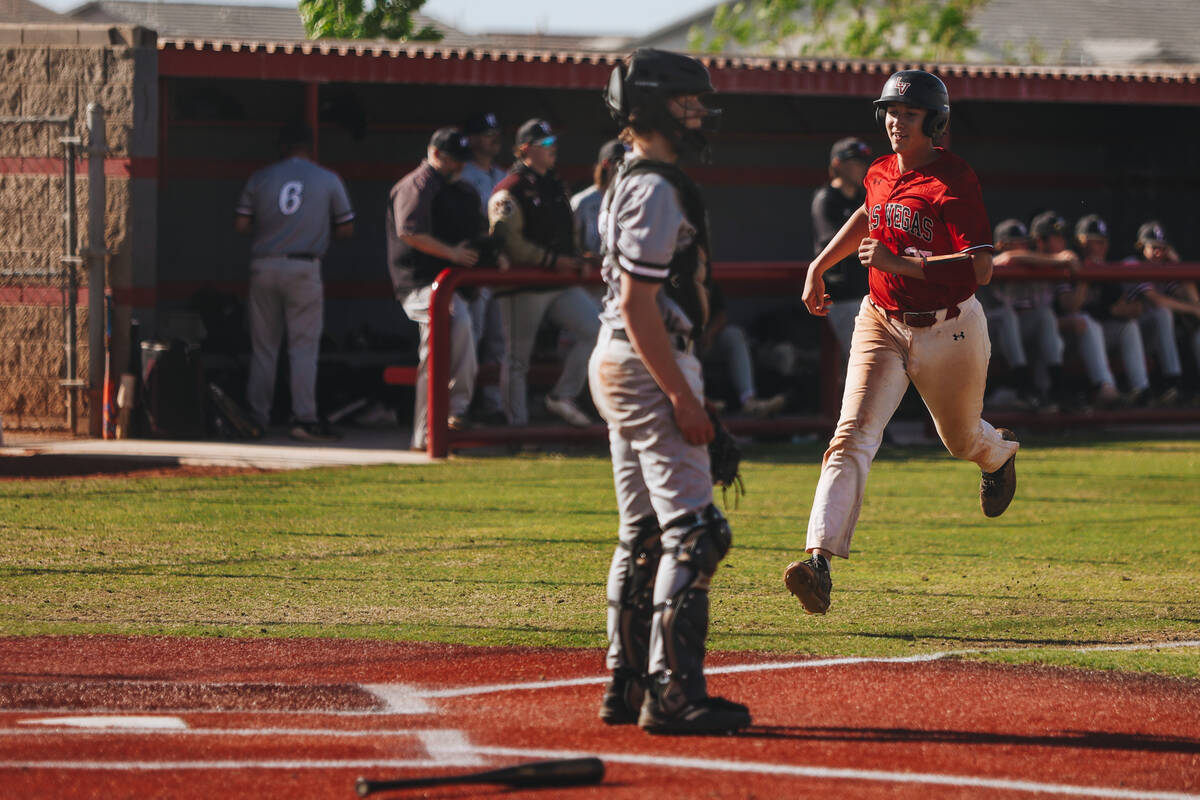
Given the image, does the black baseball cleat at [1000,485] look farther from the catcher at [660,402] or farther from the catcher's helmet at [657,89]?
the catcher's helmet at [657,89]

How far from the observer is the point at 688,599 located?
14.2 ft

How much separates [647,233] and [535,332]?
282 inches

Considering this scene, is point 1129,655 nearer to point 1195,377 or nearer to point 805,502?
point 805,502

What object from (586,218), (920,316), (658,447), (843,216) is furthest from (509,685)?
(586,218)

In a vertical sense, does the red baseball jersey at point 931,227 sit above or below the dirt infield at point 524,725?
above

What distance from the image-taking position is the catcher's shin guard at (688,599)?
4309 millimetres

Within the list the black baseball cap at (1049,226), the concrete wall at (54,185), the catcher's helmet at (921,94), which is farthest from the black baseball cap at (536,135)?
the catcher's helmet at (921,94)

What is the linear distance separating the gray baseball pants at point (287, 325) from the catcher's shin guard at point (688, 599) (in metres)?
7.77

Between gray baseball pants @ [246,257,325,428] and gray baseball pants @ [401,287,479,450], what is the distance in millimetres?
1062

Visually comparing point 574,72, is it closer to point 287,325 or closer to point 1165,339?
point 287,325

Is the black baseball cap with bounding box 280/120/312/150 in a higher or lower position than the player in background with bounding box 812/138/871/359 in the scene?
higher

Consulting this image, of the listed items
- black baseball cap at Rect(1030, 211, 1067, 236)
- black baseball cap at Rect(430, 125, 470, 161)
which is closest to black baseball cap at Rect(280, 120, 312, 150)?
black baseball cap at Rect(430, 125, 470, 161)

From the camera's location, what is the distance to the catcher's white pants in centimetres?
555

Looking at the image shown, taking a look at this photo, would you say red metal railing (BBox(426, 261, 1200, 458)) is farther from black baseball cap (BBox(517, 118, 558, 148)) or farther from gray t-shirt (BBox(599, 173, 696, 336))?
gray t-shirt (BBox(599, 173, 696, 336))
